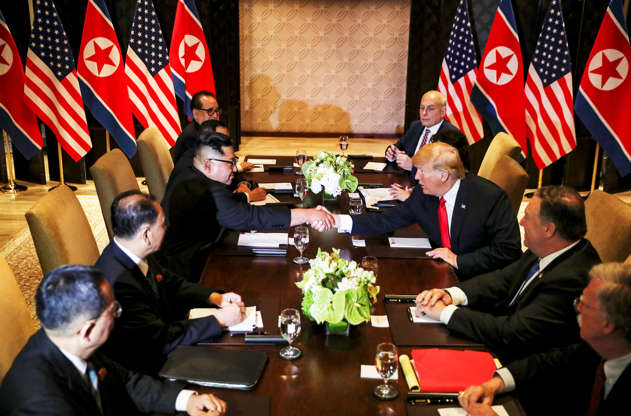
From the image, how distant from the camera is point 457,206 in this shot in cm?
345

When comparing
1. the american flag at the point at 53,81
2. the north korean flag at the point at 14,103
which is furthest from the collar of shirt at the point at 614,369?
the north korean flag at the point at 14,103

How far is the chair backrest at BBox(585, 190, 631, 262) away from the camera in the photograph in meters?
3.07

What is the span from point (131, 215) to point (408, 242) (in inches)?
65.1

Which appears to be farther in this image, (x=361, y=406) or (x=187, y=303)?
(x=187, y=303)

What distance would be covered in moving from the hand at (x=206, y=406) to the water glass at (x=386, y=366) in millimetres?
514

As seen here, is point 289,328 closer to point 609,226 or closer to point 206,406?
point 206,406

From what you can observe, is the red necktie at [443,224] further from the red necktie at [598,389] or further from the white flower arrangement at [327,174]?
the red necktie at [598,389]

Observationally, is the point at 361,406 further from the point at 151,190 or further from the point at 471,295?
the point at 151,190

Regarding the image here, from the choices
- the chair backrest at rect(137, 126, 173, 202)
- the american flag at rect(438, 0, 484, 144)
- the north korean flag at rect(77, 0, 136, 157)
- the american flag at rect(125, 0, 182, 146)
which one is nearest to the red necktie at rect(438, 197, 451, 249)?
the chair backrest at rect(137, 126, 173, 202)

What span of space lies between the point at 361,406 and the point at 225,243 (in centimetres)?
162

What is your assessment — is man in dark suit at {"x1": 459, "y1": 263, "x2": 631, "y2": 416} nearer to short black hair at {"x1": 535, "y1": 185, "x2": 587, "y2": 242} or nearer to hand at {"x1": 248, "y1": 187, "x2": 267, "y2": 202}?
short black hair at {"x1": 535, "y1": 185, "x2": 587, "y2": 242}

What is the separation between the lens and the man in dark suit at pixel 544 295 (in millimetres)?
2475

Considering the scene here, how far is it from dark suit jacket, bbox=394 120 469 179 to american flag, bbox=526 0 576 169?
1.56 metres

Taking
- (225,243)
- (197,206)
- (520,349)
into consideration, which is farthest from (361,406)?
(197,206)
